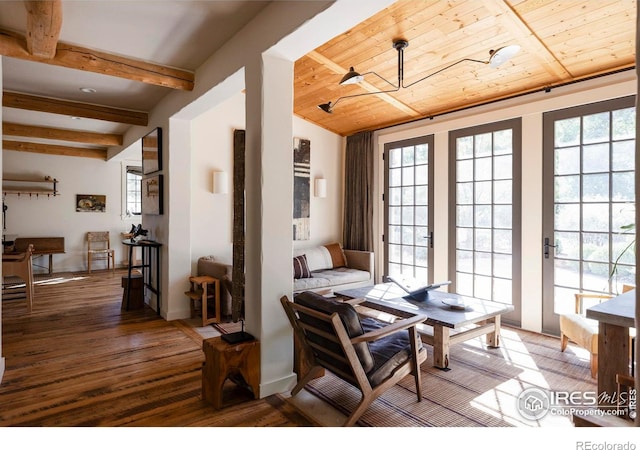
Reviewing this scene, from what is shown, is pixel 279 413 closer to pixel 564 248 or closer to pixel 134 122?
pixel 564 248

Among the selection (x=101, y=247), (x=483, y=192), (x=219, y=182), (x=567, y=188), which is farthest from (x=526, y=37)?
(x=101, y=247)

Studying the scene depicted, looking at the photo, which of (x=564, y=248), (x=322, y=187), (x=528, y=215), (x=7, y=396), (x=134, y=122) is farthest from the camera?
(x=322, y=187)

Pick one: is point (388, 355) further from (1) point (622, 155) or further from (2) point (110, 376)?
(1) point (622, 155)

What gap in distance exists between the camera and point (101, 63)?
125 inches

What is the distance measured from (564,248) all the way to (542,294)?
56 cm

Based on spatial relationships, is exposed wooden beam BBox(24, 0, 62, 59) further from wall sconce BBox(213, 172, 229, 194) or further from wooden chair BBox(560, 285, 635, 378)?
wooden chair BBox(560, 285, 635, 378)

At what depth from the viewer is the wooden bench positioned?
23.8 ft

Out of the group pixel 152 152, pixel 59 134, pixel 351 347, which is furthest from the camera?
pixel 59 134

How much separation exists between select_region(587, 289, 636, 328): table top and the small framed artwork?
8.94m

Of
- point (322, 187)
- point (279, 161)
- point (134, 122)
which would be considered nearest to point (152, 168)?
point (134, 122)

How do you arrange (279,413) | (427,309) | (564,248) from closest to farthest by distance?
(279,413) → (427,309) → (564,248)

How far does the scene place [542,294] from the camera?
13.0 ft

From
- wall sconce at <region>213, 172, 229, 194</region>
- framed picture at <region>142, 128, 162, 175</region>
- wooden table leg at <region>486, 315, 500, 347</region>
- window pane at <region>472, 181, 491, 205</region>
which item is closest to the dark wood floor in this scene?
wall sconce at <region>213, 172, 229, 194</region>

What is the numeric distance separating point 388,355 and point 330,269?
10.7ft
